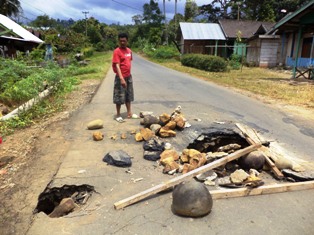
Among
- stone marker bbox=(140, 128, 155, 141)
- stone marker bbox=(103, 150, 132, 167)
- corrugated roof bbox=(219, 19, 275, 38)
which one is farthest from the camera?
corrugated roof bbox=(219, 19, 275, 38)

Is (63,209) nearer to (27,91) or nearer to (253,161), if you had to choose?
(253,161)

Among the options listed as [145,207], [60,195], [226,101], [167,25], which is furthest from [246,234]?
[167,25]

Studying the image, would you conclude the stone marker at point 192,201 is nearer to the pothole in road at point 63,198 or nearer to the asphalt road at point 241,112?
the pothole in road at point 63,198

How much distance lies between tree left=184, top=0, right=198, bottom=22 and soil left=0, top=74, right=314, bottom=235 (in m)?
46.7

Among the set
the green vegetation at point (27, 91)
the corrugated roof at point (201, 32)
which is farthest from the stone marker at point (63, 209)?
the corrugated roof at point (201, 32)

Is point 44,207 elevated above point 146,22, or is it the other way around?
point 146,22

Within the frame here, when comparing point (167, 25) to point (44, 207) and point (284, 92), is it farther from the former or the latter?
point (44, 207)

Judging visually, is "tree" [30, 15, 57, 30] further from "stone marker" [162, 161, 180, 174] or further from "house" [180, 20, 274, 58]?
"stone marker" [162, 161, 180, 174]

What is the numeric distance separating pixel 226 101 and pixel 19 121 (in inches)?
236

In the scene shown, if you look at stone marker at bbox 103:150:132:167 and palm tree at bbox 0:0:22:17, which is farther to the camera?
palm tree at bbox 0:0:22:17

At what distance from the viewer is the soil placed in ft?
10.1

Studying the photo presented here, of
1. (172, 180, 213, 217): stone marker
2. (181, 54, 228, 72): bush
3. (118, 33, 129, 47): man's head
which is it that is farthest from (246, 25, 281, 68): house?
(172, 180, 213, 217): stone marker

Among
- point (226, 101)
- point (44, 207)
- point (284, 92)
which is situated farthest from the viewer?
point (284, 92)

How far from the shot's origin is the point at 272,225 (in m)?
2.89
